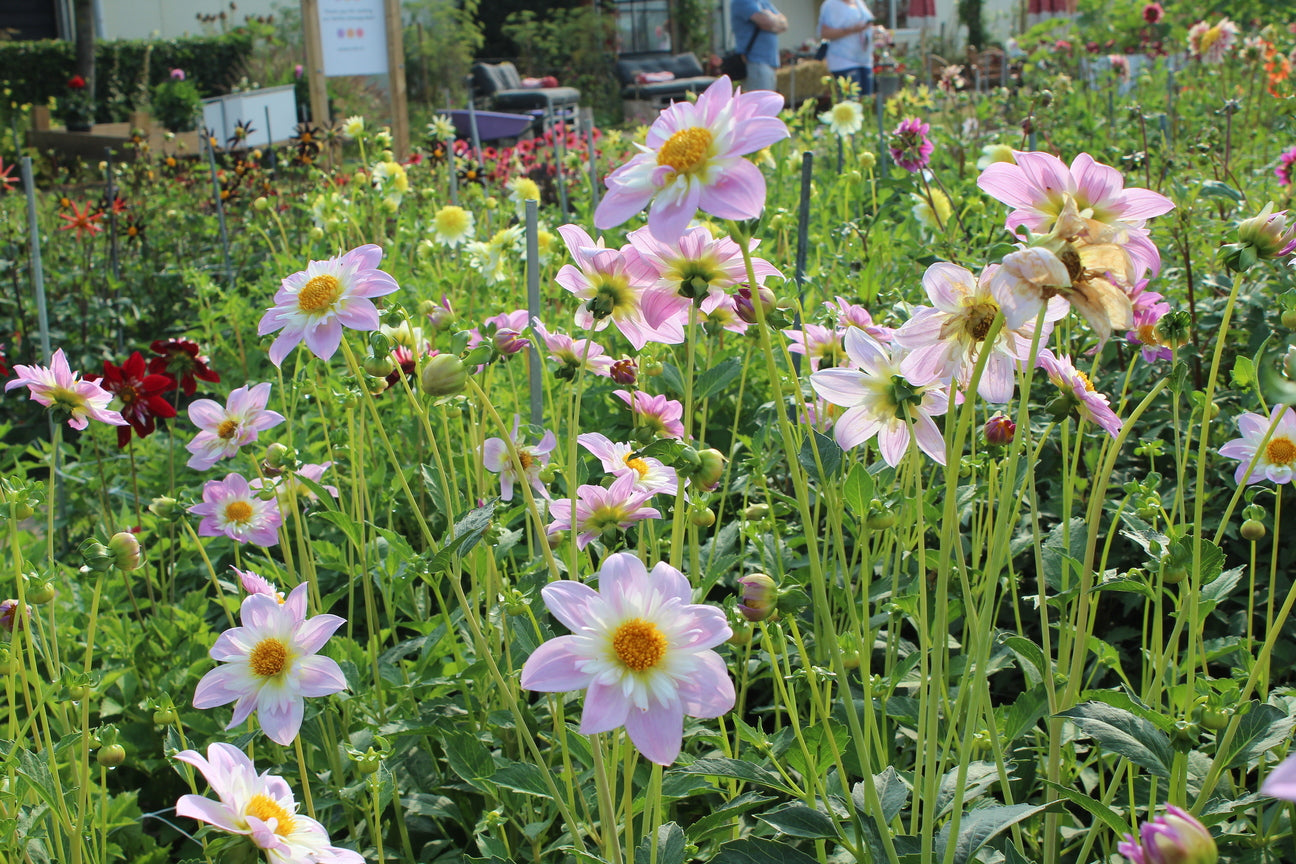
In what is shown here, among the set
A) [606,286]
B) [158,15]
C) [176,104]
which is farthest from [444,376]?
[158,15]

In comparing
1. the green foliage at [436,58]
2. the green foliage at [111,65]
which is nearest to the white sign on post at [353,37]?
the green foliage at [436,58]

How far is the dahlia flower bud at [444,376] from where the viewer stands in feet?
2.67

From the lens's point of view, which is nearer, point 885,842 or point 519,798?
point 885,842

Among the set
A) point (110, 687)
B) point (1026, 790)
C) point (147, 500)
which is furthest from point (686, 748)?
point (147, 500)

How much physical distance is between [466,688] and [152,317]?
10.5ft

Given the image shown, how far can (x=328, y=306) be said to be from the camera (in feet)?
3.24

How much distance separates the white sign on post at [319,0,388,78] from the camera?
225 inches

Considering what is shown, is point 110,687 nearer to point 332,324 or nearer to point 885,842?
point 332,324

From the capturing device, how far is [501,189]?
4.82 m

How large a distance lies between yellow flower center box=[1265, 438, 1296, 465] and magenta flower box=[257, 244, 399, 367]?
0.91m

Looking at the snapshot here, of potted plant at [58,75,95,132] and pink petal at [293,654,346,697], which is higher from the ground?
potted plant at [58,75,95,132]

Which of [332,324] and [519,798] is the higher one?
[332,324]

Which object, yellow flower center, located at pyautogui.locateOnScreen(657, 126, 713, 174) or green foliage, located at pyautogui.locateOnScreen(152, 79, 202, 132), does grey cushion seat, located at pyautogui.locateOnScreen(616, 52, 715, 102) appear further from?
yellow flower center, located at pyautogui.locateOnScreen(657, 126, 713, 174)

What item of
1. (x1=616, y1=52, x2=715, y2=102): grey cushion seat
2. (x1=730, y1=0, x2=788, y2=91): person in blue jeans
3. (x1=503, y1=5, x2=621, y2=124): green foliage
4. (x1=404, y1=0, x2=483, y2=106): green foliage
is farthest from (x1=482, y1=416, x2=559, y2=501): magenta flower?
(x1=503, y1=5, x2=621, y2=124): green foliage
